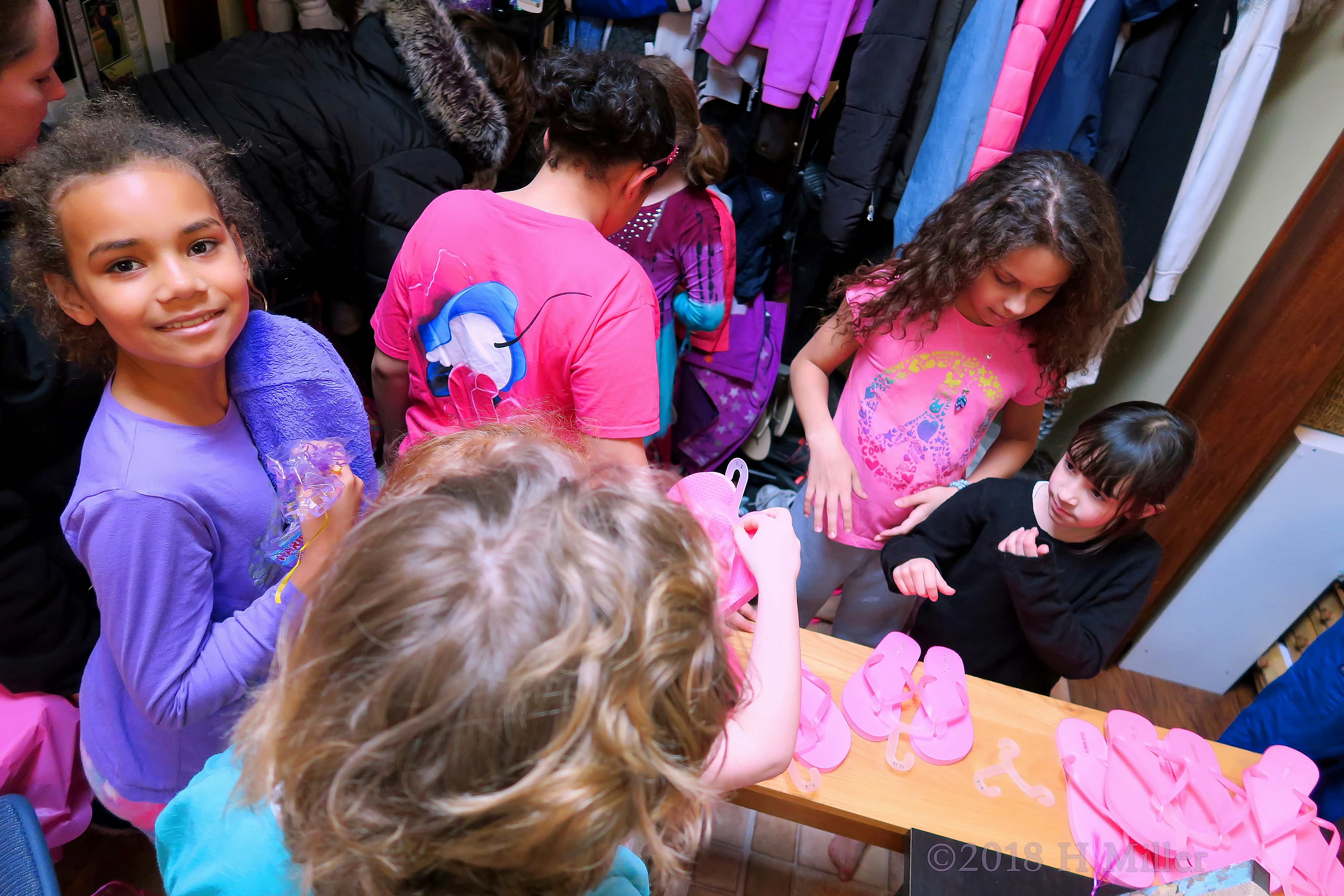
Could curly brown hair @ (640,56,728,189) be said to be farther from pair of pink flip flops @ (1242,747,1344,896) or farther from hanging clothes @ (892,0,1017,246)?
pair of pink flip flops @ (1242,747,1344,896)

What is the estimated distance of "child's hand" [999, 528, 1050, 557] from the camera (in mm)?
1223

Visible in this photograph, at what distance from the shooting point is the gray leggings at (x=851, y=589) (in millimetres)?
1715

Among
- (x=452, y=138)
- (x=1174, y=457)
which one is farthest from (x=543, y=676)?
(x=452, y=138)

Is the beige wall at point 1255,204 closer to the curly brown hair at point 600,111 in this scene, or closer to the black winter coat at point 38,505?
the curly brown hair at point 600,111

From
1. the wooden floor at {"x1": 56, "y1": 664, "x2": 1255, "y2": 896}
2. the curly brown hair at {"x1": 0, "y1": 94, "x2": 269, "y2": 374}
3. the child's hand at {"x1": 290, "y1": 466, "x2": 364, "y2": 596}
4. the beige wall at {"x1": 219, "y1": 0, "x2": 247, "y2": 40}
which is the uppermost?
the curly brown hair at {"x1": 0, "y1": 94, "x2": 269, "y2": 374}

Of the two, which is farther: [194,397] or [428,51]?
[428,51]

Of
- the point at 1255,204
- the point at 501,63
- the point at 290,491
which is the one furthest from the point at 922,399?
the point at 501,63

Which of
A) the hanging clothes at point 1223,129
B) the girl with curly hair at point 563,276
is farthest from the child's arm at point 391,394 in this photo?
the hanging clothes at point 1223,129

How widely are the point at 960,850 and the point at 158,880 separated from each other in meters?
1.60

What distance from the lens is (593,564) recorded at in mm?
541

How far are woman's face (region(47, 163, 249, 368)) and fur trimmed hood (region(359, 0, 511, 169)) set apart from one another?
1124 mm

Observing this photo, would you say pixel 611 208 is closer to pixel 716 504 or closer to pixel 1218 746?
pixel 716 504

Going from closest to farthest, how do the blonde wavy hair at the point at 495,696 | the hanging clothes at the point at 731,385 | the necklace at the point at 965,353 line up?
1. the blonde wavy hair at the point at 495,696
2. the necklace at the point at 965,353
3. the hanging clothes at the point at 731,385

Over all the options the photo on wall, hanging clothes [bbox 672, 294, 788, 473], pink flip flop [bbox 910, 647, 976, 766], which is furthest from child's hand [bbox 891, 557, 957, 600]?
the photo on wall
